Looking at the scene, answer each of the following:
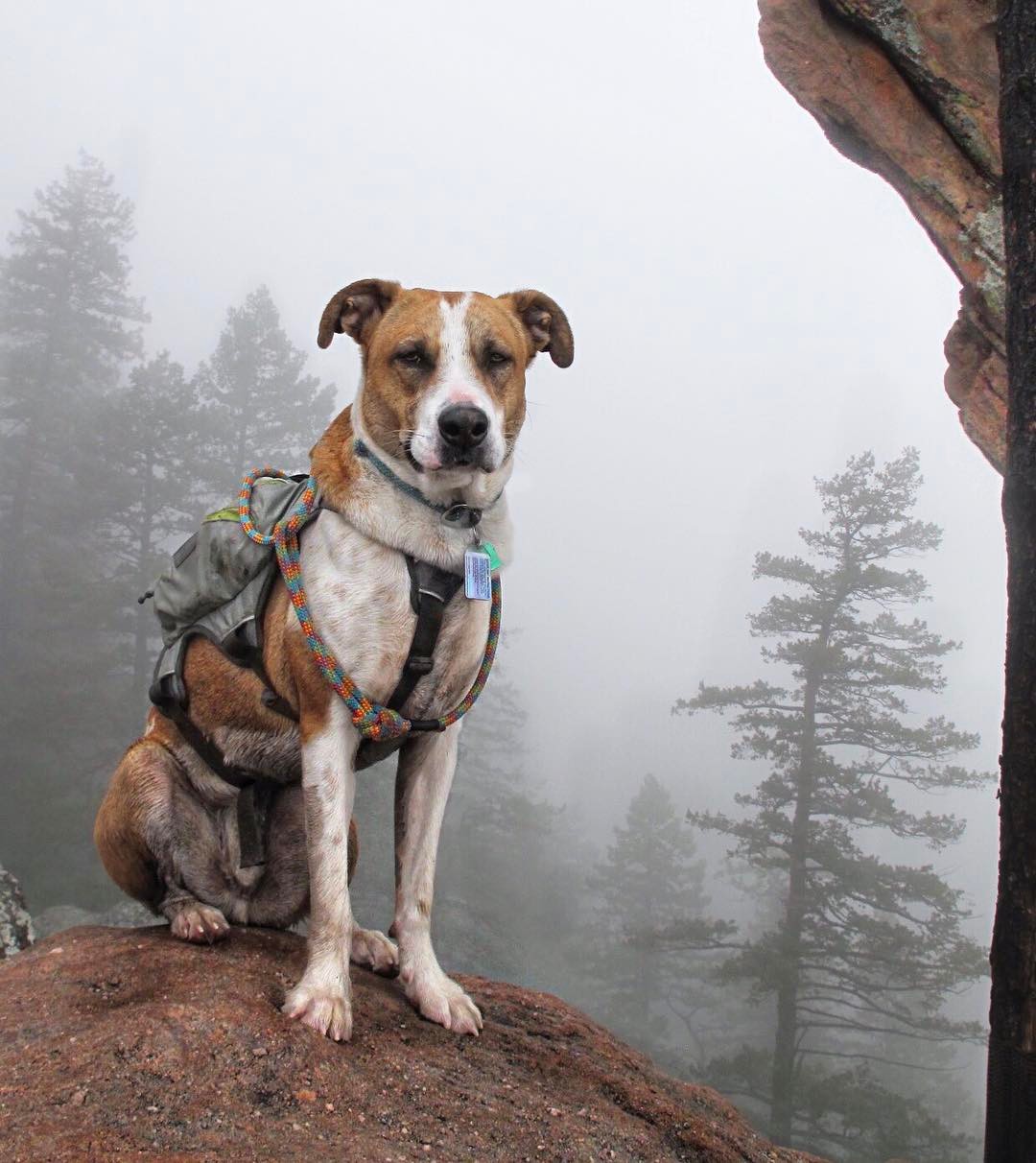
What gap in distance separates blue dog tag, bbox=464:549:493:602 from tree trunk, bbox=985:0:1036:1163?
179 cm

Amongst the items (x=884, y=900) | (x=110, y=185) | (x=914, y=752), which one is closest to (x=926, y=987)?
(x=884, y=900)

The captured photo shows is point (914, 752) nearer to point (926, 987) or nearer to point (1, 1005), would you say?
point (926, 987)

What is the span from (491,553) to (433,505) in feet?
0.98

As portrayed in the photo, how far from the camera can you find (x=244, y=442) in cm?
2834

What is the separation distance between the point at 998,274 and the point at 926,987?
16708mm

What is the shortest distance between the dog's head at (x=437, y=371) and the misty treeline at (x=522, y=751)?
58.4ft

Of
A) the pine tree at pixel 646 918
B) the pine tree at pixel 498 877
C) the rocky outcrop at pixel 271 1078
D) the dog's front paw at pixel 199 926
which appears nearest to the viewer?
the rocky outcrop at pixel 271 1078

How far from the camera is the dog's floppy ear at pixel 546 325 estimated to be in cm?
416

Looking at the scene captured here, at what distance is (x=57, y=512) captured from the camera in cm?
2944

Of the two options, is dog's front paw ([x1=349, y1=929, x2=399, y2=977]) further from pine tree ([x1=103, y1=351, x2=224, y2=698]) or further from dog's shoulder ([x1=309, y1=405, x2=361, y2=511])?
pine tree ([x1=103, y1=351, x2=224, y2=698])

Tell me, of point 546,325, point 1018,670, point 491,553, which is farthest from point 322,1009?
point 546,325

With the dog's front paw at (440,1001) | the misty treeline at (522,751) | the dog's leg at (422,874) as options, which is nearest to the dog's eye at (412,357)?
the dog's leg at (422,874)

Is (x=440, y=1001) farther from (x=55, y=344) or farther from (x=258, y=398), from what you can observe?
(x=55, y=344)

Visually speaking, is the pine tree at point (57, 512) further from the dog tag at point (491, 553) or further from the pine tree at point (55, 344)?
the dog tag at point (491, 553)
